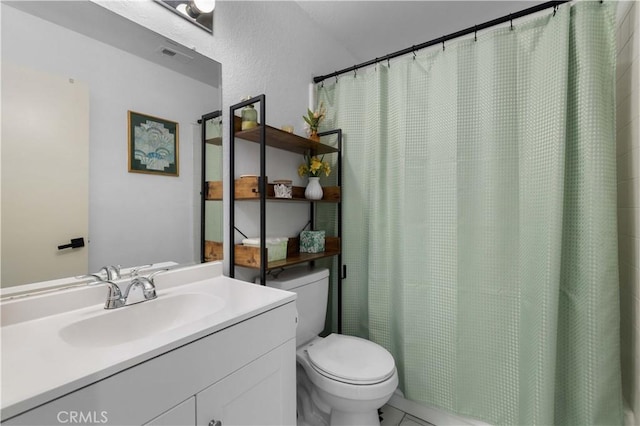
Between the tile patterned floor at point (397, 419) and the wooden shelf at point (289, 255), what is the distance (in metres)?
0.94

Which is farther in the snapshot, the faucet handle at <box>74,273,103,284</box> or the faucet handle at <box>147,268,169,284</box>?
the faucet handle at <box>147,268,169,284</box>

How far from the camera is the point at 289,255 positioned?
63.5 inches

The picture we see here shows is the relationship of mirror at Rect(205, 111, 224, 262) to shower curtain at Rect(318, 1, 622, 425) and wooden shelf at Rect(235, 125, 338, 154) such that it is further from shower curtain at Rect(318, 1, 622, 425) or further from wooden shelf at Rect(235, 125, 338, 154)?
shower curtain at Rect(318, 1, 622, 425)

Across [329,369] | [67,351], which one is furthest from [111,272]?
[329,369]

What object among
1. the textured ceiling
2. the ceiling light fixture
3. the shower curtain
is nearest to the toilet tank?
the shower curtain

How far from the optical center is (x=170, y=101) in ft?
3.77

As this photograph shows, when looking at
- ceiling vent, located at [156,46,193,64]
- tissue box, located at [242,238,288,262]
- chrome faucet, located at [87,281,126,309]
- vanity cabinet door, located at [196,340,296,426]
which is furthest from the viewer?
tissue box, located at [242,238,288,262]

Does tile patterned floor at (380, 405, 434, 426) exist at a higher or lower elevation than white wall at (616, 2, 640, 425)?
lower

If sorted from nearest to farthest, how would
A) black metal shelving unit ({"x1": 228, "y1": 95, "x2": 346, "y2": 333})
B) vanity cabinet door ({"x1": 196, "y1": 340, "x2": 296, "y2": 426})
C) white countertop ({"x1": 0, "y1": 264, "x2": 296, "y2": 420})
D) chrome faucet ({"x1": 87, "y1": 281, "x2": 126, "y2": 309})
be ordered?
1. white countertop ({"x1": 0, "y1": 264, "x2": 296, "y2": 420})
2. vanity cabinet door ({"x1": 196, "y1": 340, "x2": 296, "y2": 426})
3. chrome faucet ({"x1": 87, "y1": 281, "x2": 126, "y2": 309})
4. black metal shelving unit ({"x1": 228, "y1": 95, "x2": 346, "y2": 333})

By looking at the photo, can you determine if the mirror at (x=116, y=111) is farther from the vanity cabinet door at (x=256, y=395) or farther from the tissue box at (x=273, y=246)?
the vanity cabinet door at (x=256, y=395)

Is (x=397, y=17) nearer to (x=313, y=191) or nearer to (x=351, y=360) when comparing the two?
(x=313, y=191)

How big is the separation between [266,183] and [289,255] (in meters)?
0.50

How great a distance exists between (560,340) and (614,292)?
11.8 inches

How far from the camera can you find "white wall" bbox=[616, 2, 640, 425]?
1.09 metres
